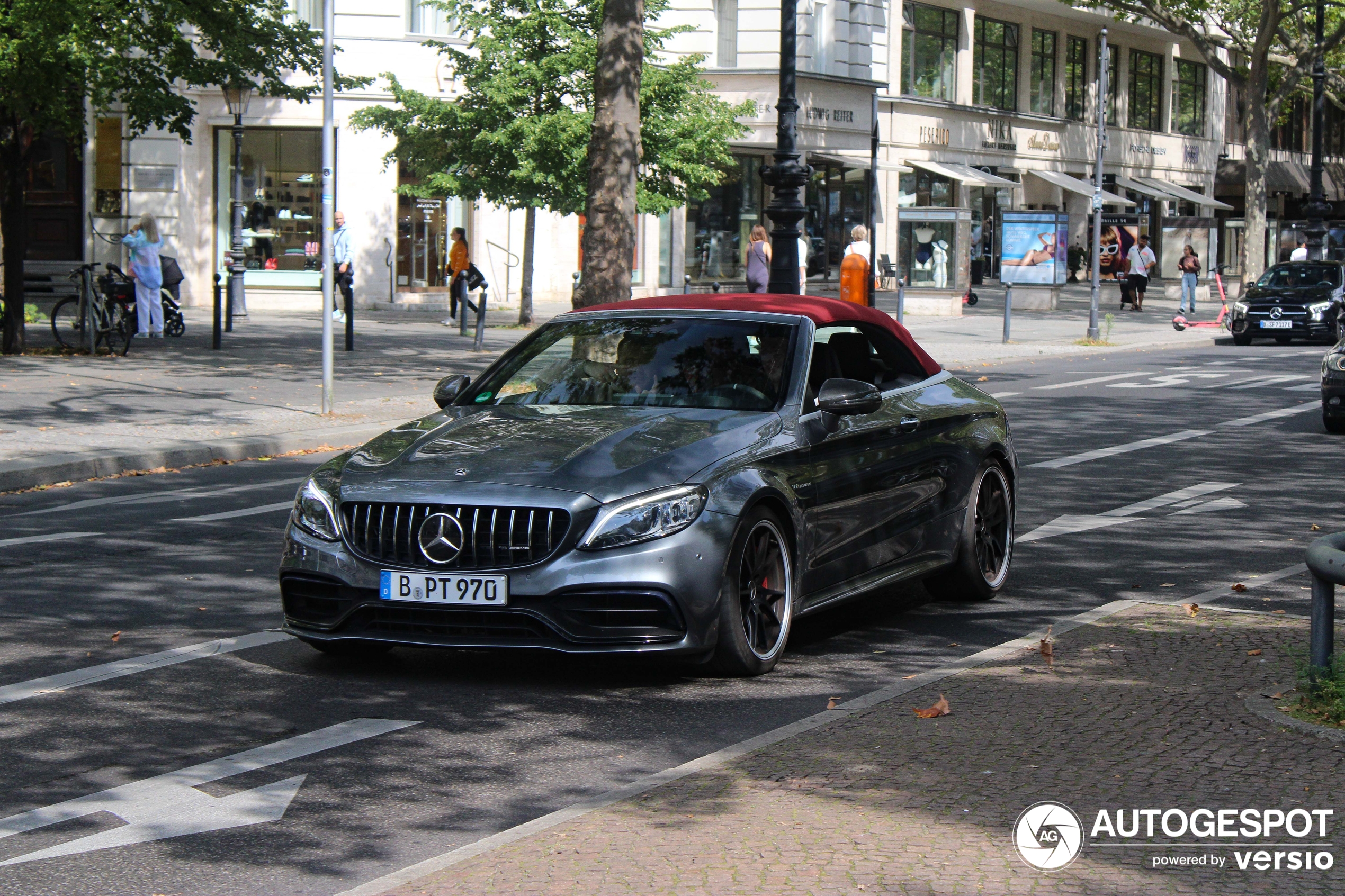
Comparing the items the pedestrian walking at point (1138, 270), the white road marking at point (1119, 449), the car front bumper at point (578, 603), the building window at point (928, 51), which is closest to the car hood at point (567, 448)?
the car front bumper at point (578, 603)

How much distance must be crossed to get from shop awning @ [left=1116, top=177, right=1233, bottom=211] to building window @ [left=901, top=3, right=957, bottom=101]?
12.1 meters

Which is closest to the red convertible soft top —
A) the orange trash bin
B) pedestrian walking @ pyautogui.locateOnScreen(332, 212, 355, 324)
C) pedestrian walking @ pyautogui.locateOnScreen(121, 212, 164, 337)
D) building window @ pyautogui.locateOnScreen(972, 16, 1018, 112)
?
the orange trash bin

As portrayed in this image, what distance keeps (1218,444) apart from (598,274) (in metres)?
6.76

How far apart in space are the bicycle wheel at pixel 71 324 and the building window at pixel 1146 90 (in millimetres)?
46292

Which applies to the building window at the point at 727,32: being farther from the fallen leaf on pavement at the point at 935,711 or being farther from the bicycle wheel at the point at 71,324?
the fallen leaf on pavement at the point at 935,711

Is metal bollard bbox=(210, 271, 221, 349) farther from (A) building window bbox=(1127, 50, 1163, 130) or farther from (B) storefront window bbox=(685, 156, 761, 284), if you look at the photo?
(A) building window bbox=(1127, 50, 1163, 130)

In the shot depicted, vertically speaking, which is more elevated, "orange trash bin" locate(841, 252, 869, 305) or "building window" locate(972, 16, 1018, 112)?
"building window" locate(972, 16, 1018, 112)

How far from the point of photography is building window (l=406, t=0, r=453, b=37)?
37.1 m

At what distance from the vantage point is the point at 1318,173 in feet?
154

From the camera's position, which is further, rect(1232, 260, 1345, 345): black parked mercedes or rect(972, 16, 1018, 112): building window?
rect(972, 16, 1018, 112): building window

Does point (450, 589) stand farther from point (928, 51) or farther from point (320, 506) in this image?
point (928, 51)

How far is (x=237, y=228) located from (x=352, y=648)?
90.1 ft

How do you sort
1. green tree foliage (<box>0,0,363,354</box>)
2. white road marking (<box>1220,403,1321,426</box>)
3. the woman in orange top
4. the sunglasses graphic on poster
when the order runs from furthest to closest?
the sunglasses graphic on poster < the woman in orange top < green tree foliage (<box>0,0,363,354</box>) < white road marking (<box>1220,403,1321,426</box>)

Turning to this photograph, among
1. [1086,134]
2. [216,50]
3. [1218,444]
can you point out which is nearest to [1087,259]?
[1086,134]
